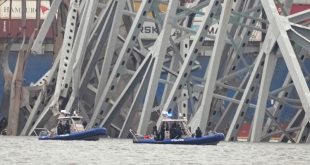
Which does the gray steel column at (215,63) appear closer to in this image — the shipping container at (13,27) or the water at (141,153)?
the water at (141,153)

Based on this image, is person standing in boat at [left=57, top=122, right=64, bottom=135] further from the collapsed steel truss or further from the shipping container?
the shipping container

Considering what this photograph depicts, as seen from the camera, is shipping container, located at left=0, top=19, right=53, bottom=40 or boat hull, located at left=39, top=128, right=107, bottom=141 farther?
shipping container, located at left=0, top=19, right=53, bottom=40

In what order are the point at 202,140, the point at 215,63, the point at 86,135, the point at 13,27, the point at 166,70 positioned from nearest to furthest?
the point at 202,140 → the point at 215,63 → the point at 86,135 → the point at 166,70 → the point at 13,27

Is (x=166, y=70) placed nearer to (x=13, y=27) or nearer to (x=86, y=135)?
(x=86, y=135)

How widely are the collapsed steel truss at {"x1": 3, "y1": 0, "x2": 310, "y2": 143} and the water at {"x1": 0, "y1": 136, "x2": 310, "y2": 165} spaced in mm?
3340

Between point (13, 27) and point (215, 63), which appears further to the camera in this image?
point (13, 27)

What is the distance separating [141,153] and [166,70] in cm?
2171

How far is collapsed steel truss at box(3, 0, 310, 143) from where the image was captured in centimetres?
8400

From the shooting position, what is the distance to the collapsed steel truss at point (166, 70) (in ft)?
276

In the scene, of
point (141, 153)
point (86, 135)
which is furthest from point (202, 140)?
point (86, 135)

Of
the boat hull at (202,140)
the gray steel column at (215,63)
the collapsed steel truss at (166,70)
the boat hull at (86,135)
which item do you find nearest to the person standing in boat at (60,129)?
the boat hull at (86,135)

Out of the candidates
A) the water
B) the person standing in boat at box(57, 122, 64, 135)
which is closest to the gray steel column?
the water

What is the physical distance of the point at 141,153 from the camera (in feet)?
239

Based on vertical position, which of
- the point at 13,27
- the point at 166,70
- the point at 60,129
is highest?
the point at 13,27
